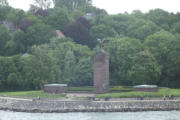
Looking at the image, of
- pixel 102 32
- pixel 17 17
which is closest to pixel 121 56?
pixel 102 32

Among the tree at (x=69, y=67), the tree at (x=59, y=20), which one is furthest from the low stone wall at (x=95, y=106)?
the tree at (x=59, y=20)

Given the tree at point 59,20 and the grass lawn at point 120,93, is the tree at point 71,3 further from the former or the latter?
the grass lawn at point 120,93

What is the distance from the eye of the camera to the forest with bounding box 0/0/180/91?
248ft

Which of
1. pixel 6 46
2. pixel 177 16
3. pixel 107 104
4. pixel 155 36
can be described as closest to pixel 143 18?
pixel 177 16

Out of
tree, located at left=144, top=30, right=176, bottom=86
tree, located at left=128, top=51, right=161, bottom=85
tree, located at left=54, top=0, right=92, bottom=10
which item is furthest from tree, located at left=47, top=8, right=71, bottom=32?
tree, located at left=128, top=51, right=161, bottom=85

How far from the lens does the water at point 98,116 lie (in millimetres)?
53500

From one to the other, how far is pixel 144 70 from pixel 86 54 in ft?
51.1

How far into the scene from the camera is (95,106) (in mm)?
60438

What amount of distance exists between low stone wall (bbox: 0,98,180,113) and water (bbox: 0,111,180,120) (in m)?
1.66

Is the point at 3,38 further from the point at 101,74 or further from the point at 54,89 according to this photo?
the point at 101,74

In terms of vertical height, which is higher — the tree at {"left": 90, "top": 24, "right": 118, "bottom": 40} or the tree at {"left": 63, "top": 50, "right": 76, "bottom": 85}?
the tree at {"left": 90, "top": 24, "right": 118, "bottom": 40}

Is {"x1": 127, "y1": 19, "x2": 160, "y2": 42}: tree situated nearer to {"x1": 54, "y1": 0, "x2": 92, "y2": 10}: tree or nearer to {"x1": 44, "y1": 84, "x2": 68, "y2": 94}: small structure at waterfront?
{"x1": 44, "y1": 84, "x2": 68, "y2": 94}: small structure at waterfront

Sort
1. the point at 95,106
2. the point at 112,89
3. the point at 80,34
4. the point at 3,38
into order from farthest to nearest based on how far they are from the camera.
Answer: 1. the point at 80,34
2. the point at 3,38
3. the point at 112,89
4. the point at 95,106

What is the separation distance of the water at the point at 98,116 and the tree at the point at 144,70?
16.8m
